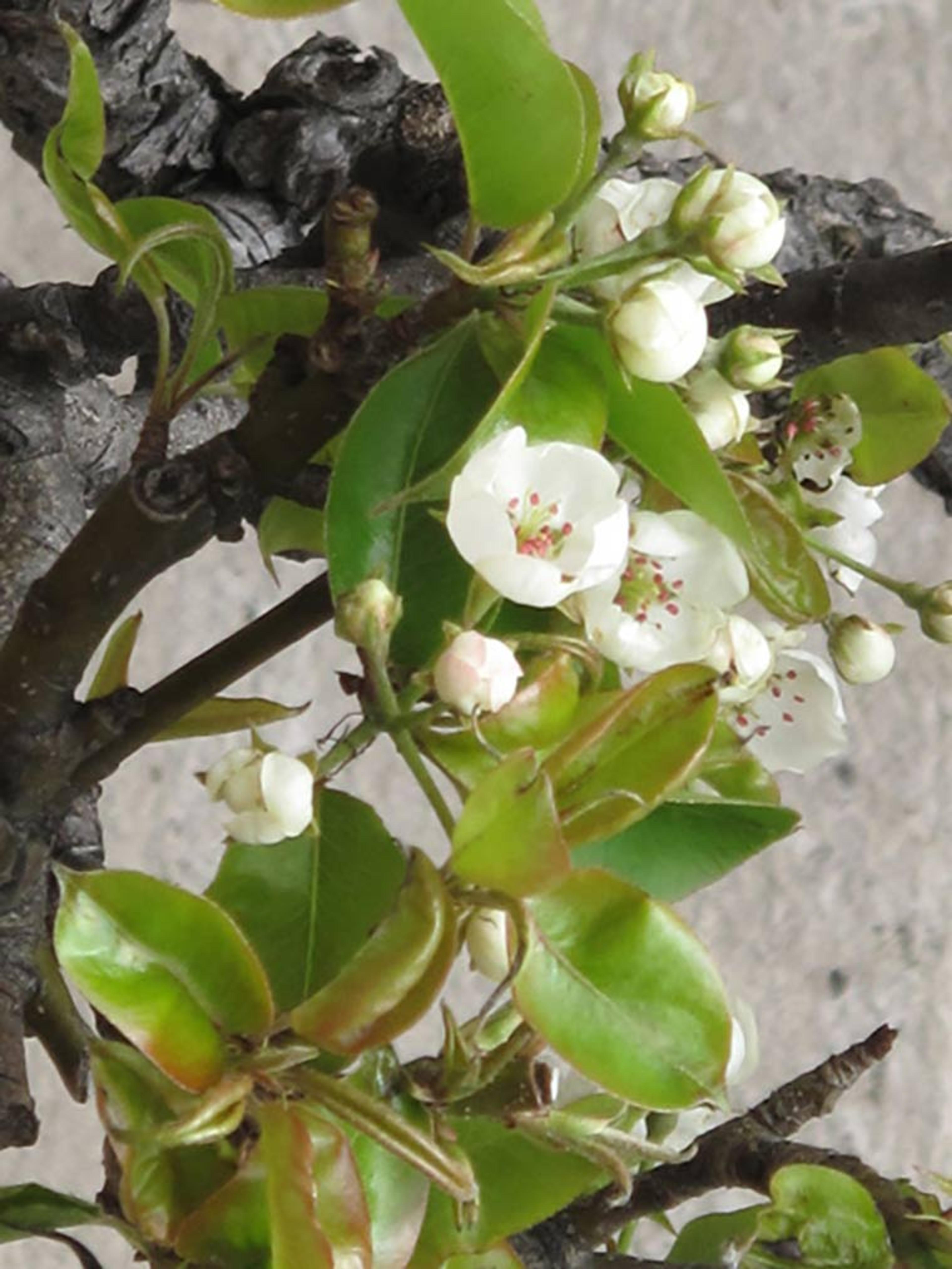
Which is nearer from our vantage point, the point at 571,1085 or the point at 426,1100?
the point at 426,1100

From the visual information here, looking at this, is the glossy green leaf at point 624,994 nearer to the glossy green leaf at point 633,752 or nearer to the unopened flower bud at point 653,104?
the glossy green leaf at point 633,752

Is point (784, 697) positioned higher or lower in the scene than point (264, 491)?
lower

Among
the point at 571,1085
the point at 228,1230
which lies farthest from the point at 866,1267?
the point at 228,1230

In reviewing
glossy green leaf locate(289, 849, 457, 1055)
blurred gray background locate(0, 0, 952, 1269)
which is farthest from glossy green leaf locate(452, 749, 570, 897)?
blurred gray background locate(0, 0, 952, 1269)

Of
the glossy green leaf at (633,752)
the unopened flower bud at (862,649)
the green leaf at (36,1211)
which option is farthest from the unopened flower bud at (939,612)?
the green leaf at (36,1211)

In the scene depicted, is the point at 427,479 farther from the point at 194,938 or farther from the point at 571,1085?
the point at 571,1085

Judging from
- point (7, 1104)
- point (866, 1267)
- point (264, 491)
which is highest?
point (264, 491)
